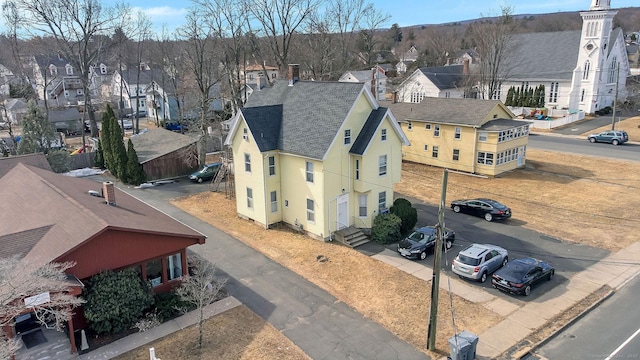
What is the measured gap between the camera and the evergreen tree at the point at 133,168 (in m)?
42.4

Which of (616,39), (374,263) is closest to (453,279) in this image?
(374,263)

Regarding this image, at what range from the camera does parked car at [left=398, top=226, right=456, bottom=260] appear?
85.4 ft

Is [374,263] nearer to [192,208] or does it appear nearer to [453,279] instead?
[453,279]

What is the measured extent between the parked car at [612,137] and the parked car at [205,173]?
47261mm

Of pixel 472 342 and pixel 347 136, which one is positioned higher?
pixel 347 136

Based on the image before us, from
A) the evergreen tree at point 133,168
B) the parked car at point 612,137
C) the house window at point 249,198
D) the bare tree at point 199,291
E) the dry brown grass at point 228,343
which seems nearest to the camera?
the dry brown grass at point 228,343

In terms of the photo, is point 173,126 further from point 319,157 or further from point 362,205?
point 319,157

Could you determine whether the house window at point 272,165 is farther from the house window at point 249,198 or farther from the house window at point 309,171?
the house window at point 309,171

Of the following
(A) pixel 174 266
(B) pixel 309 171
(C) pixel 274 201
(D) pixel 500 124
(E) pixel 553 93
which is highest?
(E) pixel 553 93

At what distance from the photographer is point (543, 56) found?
7800 centimetres

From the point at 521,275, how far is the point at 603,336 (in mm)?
4341

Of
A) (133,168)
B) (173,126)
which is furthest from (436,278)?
(173,126)

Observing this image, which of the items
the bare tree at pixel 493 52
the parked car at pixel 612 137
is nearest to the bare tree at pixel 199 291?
the parked car at pixel 612 137

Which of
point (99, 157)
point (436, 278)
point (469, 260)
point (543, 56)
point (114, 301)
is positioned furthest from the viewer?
point (543, 56)
